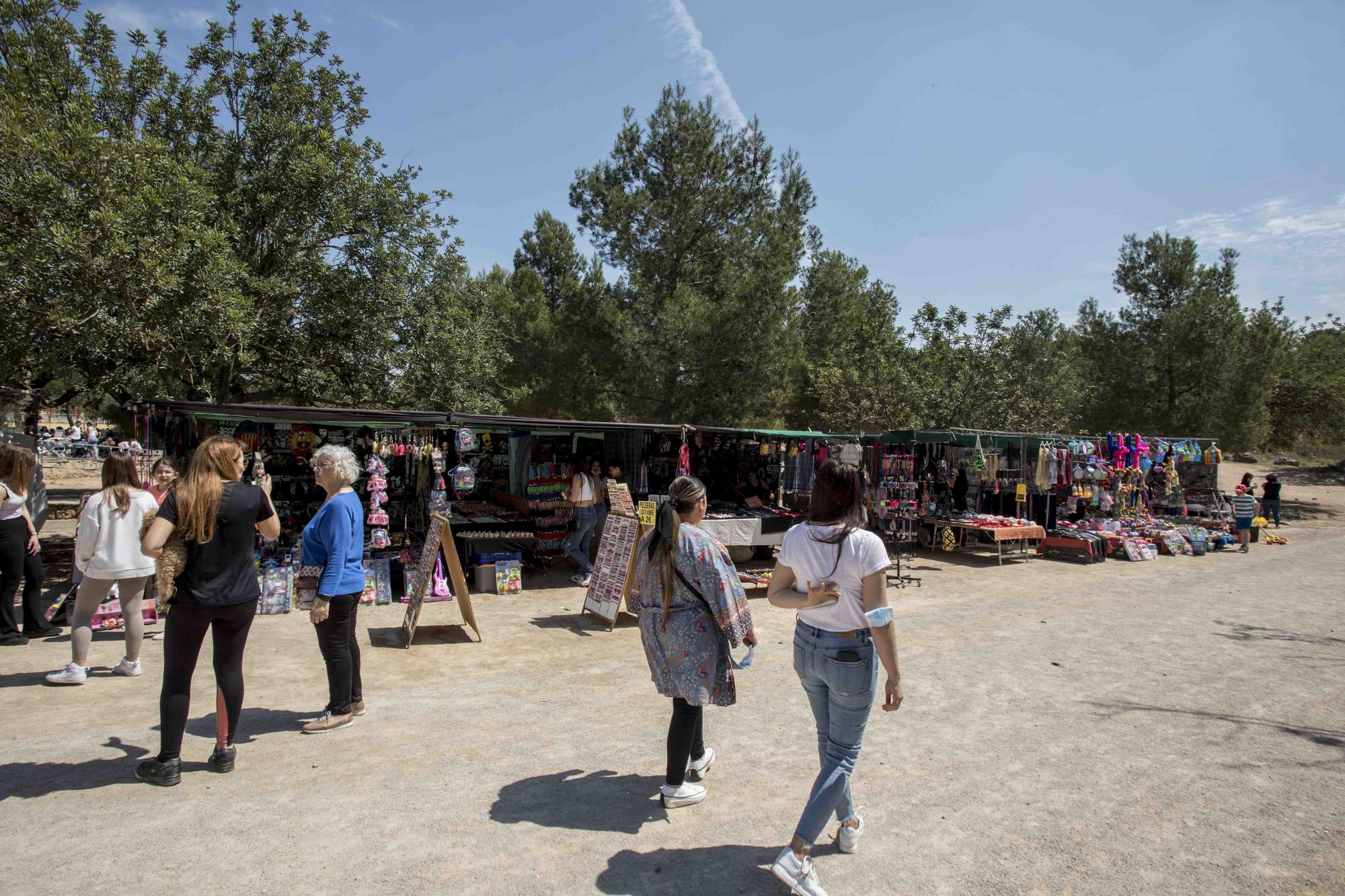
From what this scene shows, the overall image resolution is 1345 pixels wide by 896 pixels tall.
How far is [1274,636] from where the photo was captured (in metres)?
7.19

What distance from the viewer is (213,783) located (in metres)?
3.40

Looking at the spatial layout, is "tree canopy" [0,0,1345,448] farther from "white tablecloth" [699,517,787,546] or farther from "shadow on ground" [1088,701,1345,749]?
"shadow on ground" [1088,701,1345,749]

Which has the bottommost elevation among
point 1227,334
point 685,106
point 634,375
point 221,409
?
point 221,409

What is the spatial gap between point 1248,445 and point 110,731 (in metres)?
25.9

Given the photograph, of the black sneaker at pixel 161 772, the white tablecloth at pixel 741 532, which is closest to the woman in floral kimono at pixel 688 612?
the black sneaker at pixel 161 772

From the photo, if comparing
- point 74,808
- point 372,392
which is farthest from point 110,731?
point 372,392

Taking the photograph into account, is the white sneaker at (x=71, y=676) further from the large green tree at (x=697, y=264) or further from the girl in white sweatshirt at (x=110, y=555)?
the large green tree at (x=697, y=264)

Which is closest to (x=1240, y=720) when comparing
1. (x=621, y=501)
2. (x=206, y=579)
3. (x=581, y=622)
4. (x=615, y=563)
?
(x=615, y=563)

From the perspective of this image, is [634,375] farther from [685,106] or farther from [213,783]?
[213,783]

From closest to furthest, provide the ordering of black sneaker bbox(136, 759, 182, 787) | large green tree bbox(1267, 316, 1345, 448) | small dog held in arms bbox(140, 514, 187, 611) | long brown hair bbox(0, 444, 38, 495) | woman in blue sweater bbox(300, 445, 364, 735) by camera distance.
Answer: small dog held in arms bbox(140, 514, 187, 611)
black sneaker bbox(136, 759, 182, 787)
woman in blue sweater bbox(300, 445, 364, 735)
long brown hair bbox(0, 444, 38, 495)
large green tree bbox(1267, 316, 1345, 448)

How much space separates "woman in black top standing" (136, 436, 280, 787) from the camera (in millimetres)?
3260

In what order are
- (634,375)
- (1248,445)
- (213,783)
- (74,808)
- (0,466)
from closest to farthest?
(74,808)
(213,783)
(0,466)
(634,375)
(1248,445)

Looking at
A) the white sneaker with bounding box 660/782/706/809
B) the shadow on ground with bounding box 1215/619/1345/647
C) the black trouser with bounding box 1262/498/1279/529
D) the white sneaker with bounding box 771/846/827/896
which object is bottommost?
the shadow on ground with bounding box 1215/619/1345/647

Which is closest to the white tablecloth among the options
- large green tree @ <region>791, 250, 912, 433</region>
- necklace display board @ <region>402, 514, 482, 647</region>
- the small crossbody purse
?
necklace display board @ <region>402, 514, 482, 647</region>
